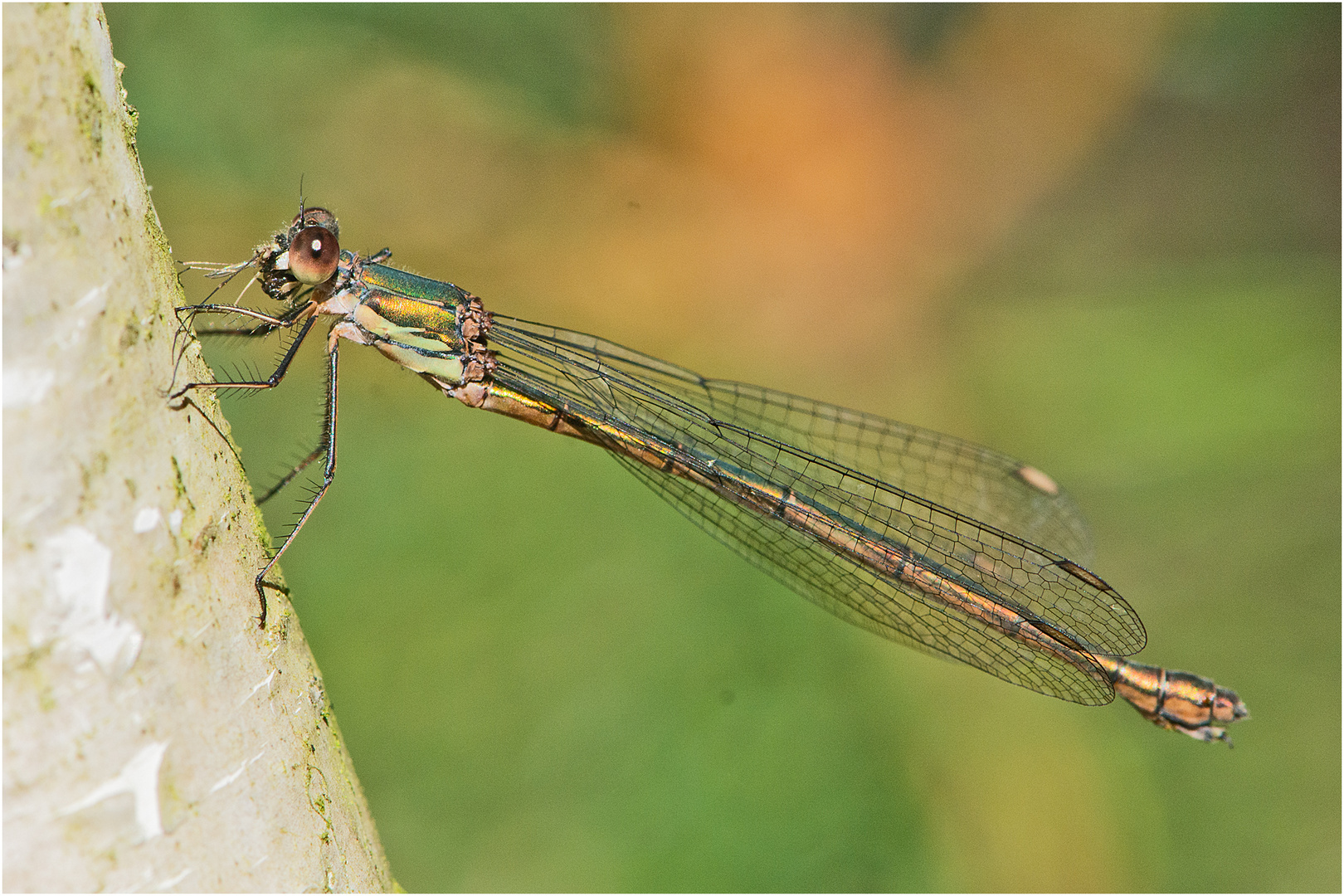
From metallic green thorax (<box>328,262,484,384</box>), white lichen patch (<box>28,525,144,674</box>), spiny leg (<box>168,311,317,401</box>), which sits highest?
metallic green thorax (<box>328,262,484,384</box>)

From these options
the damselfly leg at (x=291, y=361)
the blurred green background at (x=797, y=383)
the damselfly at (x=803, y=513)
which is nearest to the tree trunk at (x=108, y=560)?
the damselfly leg at (x=291, y=361)

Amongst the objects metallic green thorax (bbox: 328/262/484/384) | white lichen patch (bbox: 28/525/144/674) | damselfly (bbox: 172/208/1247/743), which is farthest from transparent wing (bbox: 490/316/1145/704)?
white lichen patch (bbox: 28/525/144/674)

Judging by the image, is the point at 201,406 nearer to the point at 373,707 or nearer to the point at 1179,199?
the point at 373,707

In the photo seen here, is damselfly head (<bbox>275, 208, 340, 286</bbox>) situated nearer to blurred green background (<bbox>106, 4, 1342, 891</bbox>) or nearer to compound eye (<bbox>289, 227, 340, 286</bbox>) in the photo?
compound eye (<bbox>289, 227, 340, 286</bbox>)

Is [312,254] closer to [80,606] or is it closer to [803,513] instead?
[80,606]

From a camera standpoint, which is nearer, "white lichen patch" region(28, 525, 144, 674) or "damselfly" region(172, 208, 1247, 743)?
"white lichen patch" region(28, 525, 144, 674)

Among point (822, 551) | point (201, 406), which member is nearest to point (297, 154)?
point (822, 551)

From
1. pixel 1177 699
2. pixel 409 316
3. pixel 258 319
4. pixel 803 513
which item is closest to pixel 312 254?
pixel 258 319
